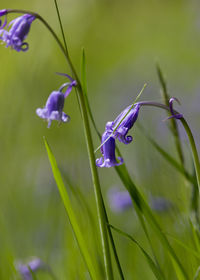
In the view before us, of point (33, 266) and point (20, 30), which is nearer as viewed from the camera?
point (20, 30)

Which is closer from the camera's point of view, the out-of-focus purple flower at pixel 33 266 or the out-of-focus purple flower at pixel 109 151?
the out-of-focus purple flower at pixel 109 151

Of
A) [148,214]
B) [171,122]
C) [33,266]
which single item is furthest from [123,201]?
[148,214]

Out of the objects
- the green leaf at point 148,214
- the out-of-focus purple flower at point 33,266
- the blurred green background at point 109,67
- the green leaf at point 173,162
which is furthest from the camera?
the blurred green background at point 109,67

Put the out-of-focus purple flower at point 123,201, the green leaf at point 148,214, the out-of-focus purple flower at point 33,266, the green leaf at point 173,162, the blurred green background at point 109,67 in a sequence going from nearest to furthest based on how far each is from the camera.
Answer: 1. the green leaf at point 148,214
2. the green leaf at point 173,162
3. the out-of-focus purple flower at point 33,266
4. the out-of-focus purple flower at point 123,201
5. the blurred green background at point 109,67

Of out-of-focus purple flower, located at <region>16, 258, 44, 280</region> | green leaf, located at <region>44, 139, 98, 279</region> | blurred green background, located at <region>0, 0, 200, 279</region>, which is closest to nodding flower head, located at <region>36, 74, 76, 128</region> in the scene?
green leaf, located at <region>44, 139, 98, 279</region>

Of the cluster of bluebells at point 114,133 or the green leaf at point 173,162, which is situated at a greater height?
the cluster of bluebells at point 114,133

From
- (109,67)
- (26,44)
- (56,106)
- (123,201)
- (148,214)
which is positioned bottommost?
(123,201)

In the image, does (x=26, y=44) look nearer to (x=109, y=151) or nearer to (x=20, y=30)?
(x=20, y=30)

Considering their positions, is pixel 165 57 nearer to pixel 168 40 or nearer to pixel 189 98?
pixel 168 40

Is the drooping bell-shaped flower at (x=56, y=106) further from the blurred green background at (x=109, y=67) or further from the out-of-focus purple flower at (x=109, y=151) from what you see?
the blurred green background at (x=109, y=67)

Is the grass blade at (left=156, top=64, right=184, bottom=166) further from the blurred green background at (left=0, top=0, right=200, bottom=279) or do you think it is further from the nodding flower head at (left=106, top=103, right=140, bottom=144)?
the blurred green background at (left=0, top=0, right=200, bottom=279)

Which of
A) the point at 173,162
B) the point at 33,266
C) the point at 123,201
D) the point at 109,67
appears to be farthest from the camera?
the point at 109,67

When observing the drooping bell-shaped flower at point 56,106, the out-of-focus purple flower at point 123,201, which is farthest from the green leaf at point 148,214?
the out-of-focus purple flower at point 123,201
